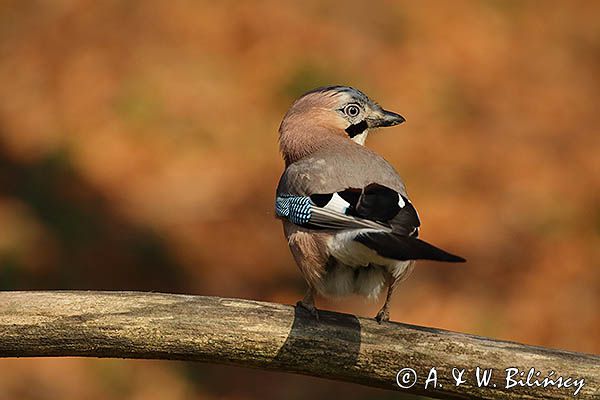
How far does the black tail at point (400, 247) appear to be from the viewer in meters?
3.97

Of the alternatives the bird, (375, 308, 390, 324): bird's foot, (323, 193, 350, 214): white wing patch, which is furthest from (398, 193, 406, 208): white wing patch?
(375, 308, 390, 324): bird's foot

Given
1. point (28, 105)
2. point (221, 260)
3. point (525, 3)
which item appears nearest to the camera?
point (221, 260)

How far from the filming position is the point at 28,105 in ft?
37.9

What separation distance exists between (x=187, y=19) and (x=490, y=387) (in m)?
9.18

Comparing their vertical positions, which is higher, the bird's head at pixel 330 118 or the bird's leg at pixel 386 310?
the bird's head at pixel 330 118

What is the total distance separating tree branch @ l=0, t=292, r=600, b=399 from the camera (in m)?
4.59

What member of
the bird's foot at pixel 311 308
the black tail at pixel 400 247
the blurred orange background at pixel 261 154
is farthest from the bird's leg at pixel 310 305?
the blurred orange background at pixel 261 154

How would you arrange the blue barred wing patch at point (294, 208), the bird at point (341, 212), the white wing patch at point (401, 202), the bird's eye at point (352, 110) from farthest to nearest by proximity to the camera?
the bird's eye at point (352, 110) < the blue barred wing patch at point (294, 208) < the white wing patch at point (401, 202) < the bird at point (341, 212)

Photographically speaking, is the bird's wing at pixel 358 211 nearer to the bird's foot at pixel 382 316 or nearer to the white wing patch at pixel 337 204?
the white wing patch at pixel 337 204

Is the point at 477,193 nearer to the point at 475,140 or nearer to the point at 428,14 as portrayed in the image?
Answer: the point at 475,140

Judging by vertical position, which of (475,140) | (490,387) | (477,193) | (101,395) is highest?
(475,140)

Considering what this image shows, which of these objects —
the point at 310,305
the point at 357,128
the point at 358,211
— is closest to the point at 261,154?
the point at 357,128

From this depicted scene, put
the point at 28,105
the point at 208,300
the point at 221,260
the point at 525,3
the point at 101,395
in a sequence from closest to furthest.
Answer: the point at 208,300 → the point at 101,395 → the point at 221,260 → the point at 28,105 → the point at 525,3

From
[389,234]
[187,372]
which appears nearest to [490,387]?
[389,234]
